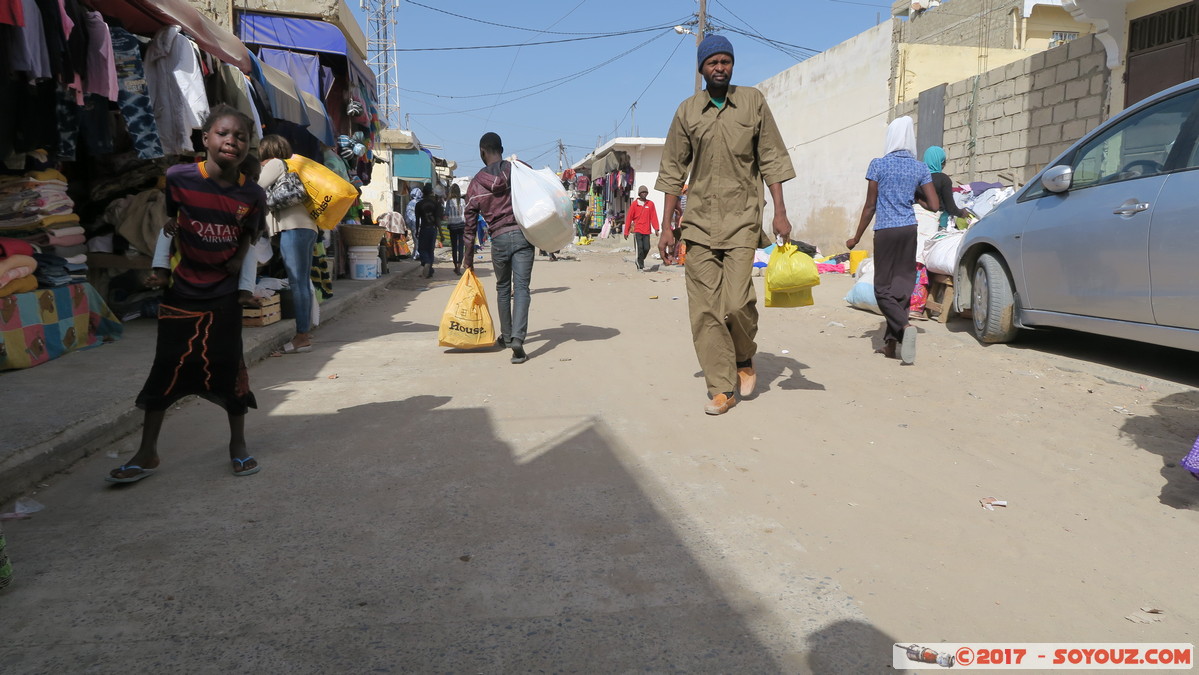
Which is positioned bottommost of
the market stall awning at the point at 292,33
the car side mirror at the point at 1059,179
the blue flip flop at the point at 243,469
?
the blue flip flop at the point at 243,469

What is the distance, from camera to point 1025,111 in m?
12.1

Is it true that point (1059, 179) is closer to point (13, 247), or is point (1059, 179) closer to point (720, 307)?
point (720, 307)

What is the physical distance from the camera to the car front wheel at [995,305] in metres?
6.68

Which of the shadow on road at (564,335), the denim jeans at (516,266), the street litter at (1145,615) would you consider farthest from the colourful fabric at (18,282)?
the street litter at (1145,615)

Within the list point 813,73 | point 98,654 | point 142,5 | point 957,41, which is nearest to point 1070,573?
point 98,654

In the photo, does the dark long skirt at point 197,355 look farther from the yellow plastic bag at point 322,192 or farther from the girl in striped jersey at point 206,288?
the yellow plastic bag at point 322,192

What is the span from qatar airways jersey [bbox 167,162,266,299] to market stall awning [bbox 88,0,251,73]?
140 inches

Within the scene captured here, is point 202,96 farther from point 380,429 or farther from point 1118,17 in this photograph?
point 1118,17

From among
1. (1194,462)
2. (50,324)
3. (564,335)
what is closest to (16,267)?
(50,324)

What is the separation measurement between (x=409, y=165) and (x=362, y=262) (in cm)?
1821

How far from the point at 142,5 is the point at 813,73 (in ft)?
56.4

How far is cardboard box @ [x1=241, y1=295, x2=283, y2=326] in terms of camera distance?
25.0ft

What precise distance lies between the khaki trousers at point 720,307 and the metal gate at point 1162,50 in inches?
281

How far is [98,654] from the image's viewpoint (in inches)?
85.3
